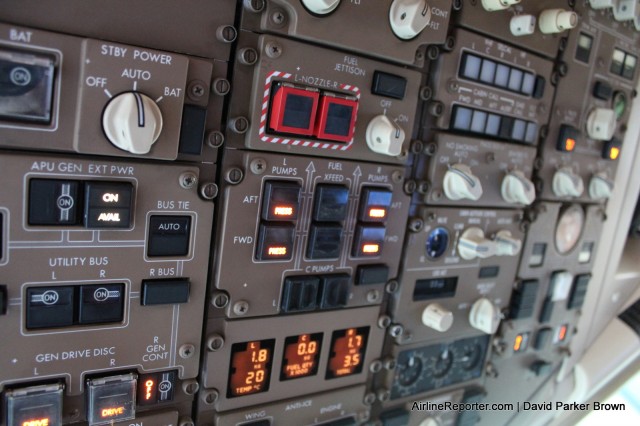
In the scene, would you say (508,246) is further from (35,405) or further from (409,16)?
(35,405)

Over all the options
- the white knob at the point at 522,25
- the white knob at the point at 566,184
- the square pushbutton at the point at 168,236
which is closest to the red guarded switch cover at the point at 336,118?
the square pushbutton at the point at 168,236

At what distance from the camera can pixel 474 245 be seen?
5.04ft

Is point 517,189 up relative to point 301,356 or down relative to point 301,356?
up

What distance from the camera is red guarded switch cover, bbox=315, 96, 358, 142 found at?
117cm

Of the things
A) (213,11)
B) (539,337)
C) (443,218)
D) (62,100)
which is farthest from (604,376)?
(62,100)

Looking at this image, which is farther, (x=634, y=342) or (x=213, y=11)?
(x=634, y=342)

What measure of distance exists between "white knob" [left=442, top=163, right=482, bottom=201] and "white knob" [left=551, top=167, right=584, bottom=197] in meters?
0.49

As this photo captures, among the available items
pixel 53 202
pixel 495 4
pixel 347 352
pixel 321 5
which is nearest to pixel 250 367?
pixel 347 352

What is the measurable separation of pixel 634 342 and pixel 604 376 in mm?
211

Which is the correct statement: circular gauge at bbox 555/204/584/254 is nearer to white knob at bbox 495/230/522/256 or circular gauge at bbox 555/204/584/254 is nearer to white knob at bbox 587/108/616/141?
white knob at bbox 587/108/616/141

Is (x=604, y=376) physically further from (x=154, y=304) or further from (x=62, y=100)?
(x=62, y=100)

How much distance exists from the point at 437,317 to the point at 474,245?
27 cm

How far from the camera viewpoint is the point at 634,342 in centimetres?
213

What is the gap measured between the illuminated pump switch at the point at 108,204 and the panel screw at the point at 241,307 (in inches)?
13.9
